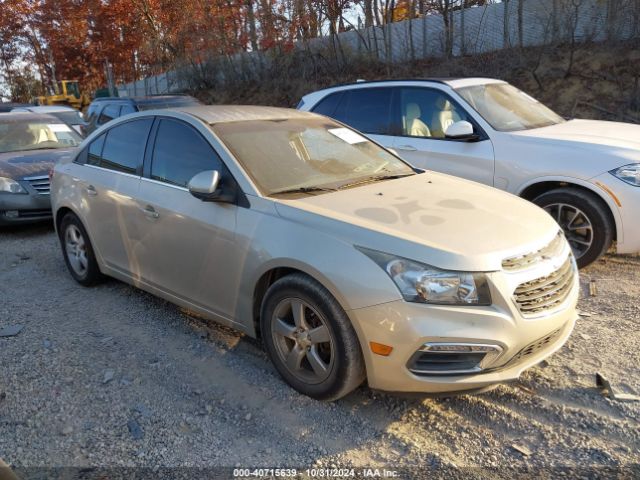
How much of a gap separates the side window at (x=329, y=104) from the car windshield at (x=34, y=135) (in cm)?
443

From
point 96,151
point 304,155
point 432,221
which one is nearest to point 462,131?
point 304,155

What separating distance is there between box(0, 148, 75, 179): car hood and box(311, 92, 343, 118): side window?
11.1ft

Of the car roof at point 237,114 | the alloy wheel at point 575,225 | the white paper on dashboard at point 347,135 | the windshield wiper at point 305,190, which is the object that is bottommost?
the alloy wheel at point 575,225

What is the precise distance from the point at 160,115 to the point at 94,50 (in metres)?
36.5

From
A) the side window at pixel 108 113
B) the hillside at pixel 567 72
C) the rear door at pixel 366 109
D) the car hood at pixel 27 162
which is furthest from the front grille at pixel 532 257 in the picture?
the side window at pixel 108 113

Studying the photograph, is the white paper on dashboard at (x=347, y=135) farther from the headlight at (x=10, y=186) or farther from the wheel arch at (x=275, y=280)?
the headlight at (x=10, y=186)

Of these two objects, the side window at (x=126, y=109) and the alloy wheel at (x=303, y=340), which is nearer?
the alloy wheel at (x=303, y=340)

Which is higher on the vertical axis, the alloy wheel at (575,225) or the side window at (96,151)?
the side window at (96,151)

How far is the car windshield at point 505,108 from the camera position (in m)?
5.83

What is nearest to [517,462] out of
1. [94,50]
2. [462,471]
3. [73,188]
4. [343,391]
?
[462,471]

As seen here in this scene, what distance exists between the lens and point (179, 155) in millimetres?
4109

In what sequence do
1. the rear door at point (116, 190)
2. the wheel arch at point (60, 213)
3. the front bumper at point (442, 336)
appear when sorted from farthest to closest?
the wheel arch at point (60, 213) → the rear door at point (116, 190) → the front bumper at point (442, 336)

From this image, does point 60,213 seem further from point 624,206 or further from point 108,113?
point 108,113

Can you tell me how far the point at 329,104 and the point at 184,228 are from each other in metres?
3.76
